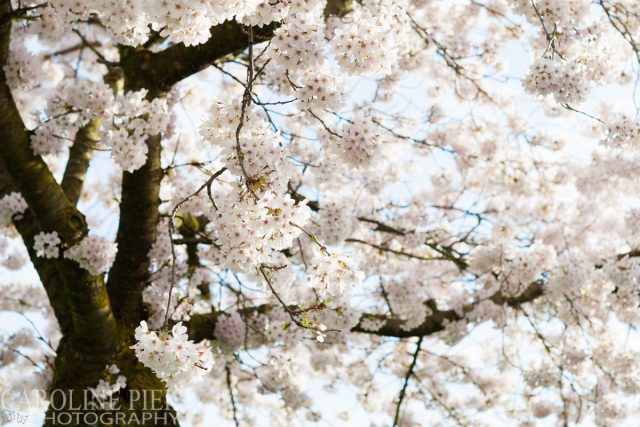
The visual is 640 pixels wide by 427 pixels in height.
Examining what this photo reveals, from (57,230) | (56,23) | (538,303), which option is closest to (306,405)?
(538,303)

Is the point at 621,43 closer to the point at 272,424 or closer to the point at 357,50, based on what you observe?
the point at 357,50

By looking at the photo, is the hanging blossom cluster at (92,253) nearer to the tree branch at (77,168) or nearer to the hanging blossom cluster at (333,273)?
the tree branch at (77,168)

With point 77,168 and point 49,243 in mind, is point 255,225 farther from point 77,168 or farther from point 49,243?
point 77,168

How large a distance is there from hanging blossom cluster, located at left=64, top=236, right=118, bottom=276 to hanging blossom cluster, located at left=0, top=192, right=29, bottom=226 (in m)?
1.04

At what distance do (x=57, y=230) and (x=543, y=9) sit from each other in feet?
10.3

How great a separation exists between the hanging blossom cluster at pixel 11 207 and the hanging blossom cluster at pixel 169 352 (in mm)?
2801

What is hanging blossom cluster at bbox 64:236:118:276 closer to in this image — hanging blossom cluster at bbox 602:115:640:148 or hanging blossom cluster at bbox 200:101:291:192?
hanging blossom cluster at bbox 200:101:291:192

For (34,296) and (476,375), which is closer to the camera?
(34,296)

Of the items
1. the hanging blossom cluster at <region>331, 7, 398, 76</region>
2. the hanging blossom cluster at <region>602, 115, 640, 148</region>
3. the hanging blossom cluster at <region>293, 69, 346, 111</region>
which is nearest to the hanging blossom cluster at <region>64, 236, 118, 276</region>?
the hanging blossom cluster at <region>293, 69, 346, 111</region>

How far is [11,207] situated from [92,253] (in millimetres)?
1202

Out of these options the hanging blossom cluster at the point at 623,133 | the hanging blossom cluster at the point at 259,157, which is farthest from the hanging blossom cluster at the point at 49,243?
the hanging blossom cluster at the point at 623,133

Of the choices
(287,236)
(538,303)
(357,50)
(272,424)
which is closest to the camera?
(287,236)

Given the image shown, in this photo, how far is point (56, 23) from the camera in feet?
13.0

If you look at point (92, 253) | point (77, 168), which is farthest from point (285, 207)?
point (77, 168)
